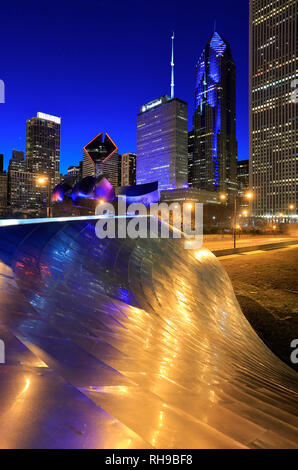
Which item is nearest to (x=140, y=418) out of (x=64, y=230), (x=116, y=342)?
(x=116, y=342)

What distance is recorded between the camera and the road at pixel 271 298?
19.2 ft

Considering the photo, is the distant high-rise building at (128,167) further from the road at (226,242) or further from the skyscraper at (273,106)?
the road at (226,242)

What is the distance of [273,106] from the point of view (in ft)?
353

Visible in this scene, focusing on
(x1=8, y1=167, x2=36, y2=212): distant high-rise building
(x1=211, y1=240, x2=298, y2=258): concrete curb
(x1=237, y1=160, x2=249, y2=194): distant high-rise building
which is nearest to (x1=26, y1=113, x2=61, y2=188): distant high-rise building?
(x1=8, y1=167, x2=36, y2=212): distant high-rise building

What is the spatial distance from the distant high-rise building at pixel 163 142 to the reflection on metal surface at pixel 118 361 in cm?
11456

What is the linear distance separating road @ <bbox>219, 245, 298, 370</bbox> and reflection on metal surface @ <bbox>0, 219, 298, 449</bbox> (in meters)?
1.55

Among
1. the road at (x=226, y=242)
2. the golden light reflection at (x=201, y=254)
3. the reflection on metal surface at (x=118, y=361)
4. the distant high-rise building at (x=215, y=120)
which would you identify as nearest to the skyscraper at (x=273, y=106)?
the distant high-rise building at (x=215, y=120)

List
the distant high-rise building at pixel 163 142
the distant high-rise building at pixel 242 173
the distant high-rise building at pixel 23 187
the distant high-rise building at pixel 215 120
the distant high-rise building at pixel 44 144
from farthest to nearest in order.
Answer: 1. the distant high-rise building at pixel 242 173
2. the distant high-rise building at pixel 215 120
3. the distant high-rise building at pixel 44 144
4. the distant high-rise building at pixel 163 142
5. the distant high-rise building at pixel 23 187

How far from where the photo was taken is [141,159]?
Answer: 128 metres

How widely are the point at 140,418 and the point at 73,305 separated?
1.71 meters

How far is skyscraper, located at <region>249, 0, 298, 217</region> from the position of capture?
103m

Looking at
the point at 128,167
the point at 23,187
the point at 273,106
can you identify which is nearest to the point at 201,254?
the point at 23,187

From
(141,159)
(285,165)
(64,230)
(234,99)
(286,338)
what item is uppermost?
(234,99)
